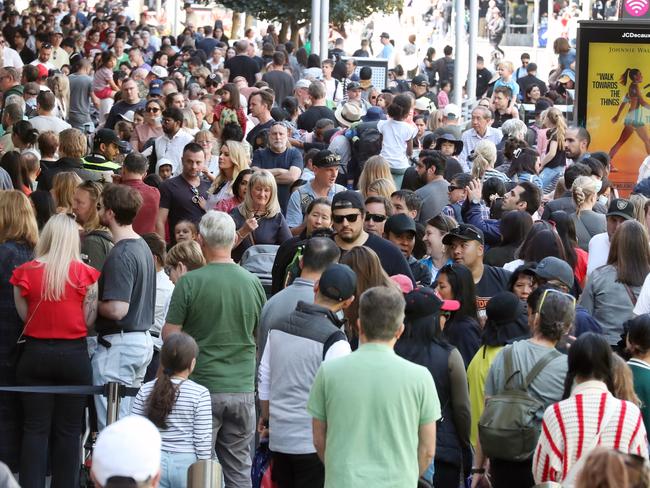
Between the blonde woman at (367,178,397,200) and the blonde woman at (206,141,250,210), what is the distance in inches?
44.6

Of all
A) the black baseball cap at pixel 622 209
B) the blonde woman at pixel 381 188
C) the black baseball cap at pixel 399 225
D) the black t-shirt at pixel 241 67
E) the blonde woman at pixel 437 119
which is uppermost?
the black t-shirt at pixel 241 67

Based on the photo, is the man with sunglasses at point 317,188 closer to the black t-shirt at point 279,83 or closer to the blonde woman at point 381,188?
the blonde woman at point 381,188

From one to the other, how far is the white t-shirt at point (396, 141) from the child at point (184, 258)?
18.4 feet

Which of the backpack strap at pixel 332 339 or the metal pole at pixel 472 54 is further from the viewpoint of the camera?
the metal pole at pixel 472 54

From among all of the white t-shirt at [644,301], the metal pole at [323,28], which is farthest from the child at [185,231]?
the metal pole at [323,28]

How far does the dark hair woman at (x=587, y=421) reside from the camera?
598 centimetres

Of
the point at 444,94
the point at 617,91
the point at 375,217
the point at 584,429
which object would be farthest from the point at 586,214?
the point at 444,94

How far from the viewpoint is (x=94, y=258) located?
868 centimetres

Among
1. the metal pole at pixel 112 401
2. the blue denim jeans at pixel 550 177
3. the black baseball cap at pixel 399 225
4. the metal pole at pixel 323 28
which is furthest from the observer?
the metal pole at pixel 323 28

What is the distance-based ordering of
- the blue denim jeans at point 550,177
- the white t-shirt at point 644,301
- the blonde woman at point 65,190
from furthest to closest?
1. the blue denim jeans at point 550,177
2. the blonde woman at point 65,190
3. the white t-shirt at point 644,301

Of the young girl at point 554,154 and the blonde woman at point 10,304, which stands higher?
the young girl at point 554,154

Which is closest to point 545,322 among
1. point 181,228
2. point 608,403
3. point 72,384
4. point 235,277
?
point 608,403

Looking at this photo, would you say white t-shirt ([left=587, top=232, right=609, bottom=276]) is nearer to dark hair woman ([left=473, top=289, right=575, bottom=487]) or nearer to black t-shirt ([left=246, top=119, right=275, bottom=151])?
dark hair woman ([left=473, top=289, right=575, bottom=487])

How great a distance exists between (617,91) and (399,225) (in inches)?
285
